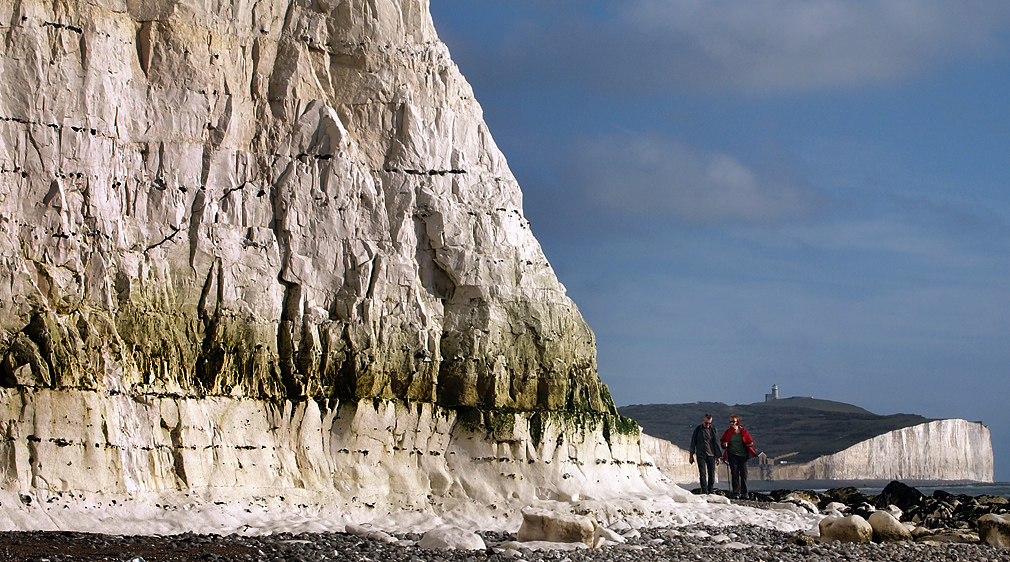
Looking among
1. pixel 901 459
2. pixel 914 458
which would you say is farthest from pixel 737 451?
pixel 914 458

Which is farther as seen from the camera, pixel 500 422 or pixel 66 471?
pixel 500 422

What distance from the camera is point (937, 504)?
79.1ft

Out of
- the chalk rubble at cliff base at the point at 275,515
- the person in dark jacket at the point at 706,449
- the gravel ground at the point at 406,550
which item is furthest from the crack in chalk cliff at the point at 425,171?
the person in dark jacket at the point at 706,449

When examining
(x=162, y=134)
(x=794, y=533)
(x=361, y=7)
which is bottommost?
(x=794, y=533)

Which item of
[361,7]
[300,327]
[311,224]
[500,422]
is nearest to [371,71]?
[361,7]

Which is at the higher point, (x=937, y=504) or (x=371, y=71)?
(x=371, y=71)

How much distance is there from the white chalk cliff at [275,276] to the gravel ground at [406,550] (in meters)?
1.96

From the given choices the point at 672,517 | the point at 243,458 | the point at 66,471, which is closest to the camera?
the point at 66,471

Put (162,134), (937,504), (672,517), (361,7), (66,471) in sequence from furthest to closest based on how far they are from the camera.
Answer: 1. (937,504)
2. (361,7)
3. (672,517)
4. (162,134)
5. (66,471)

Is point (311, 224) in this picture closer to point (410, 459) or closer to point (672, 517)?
point (410, 459)

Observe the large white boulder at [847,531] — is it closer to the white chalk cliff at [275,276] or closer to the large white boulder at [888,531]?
the large white boulder at [888,531]

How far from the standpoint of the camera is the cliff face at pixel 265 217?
16328 millimetres

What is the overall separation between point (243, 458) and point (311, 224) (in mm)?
4340

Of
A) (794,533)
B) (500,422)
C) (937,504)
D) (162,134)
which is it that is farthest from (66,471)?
(937,504)
